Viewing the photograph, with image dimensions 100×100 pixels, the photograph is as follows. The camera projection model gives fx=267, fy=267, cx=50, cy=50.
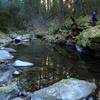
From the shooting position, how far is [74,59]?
57.6ft

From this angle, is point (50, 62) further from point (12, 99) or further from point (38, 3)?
point (38, 3)

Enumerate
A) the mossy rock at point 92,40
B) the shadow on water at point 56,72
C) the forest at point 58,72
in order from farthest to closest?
the mossy rock at point 92,40 < the shadow on water at point 56,72 < the forest at point 58,72

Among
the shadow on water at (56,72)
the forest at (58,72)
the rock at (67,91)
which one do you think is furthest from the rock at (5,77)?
the rock at (67,91)

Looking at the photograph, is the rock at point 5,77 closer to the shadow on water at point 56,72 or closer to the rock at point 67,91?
the shadow on water at point 56,72

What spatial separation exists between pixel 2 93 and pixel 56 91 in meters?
1.77

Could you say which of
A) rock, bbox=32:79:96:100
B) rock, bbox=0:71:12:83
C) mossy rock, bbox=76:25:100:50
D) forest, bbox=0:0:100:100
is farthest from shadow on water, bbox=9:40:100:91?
rock, bbox=32:79:96:100

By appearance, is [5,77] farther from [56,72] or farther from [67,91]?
[67,91]

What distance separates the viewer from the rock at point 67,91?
864 centimetres

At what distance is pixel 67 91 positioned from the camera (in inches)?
350

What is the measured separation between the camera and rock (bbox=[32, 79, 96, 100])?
864cm

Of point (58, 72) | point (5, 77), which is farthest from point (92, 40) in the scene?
point (5, 77)

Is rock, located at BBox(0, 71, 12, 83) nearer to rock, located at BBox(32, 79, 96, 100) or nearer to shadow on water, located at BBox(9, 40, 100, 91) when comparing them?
shadow on water, located at BBox(9, 40, 100, 91)

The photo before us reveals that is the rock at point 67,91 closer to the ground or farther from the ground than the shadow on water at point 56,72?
farther from the ground

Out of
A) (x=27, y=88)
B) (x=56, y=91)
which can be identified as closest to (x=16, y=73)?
(x=27, y=88)
